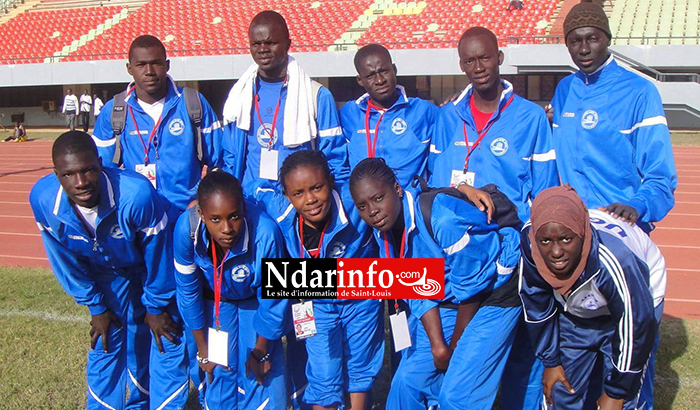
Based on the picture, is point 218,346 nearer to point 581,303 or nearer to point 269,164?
point 269,164

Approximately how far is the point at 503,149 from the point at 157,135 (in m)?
1.95

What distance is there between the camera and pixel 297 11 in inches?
962

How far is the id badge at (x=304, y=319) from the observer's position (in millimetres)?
3170

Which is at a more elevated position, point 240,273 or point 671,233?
point 240,273

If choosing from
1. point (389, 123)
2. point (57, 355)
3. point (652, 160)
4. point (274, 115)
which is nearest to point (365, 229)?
point (389, 123)

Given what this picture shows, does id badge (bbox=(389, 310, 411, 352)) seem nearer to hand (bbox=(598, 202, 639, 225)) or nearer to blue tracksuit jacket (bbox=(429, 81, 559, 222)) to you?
blue tracksuit jacket (bbox=(429, 81, 559, 222))

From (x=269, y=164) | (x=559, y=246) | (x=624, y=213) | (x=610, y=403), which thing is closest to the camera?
(x=559, y=246)

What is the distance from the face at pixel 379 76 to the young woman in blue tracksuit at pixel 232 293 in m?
1.07

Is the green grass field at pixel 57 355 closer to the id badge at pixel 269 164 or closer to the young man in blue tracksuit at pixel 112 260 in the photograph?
the young man in blue tracksuit at pixel 112 260

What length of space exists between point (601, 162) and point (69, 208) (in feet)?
8.67

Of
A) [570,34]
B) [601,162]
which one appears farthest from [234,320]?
[570,34]

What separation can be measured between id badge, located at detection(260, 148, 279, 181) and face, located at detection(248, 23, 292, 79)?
49cm

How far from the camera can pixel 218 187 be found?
2975mm

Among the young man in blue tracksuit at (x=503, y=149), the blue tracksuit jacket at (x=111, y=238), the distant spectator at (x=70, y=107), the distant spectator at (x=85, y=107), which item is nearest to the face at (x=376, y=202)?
the young man in blue tracksuit at (x=503, y=149)
